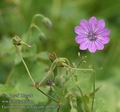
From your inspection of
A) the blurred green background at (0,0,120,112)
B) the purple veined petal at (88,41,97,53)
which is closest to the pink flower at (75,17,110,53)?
the purple veined petal at (88,41,97,53)

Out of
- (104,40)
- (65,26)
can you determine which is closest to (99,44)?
(104,40)

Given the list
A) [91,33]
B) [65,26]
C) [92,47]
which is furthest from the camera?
[65,26]

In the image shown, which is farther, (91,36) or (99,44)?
(91,36)


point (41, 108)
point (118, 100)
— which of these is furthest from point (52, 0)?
point (41, 108)

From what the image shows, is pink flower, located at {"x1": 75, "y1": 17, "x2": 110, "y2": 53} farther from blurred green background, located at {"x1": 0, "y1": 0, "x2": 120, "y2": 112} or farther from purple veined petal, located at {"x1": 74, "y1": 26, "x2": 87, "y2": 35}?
blurred green background, located at {"x1": 0, "y1": 0, "x2": 120, "y2": 112}

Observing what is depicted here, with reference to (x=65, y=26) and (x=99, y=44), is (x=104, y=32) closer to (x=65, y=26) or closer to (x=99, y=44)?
(x=99, y=44)

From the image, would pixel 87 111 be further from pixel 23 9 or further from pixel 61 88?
pixel 23 9

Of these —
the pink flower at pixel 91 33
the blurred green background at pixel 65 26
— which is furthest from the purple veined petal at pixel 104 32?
the blurred green background at pixel 65 26

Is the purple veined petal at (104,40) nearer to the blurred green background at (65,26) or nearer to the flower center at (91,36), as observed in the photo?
the flower center at (91,36)
